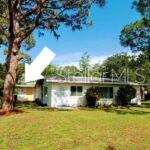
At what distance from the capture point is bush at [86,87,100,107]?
141 ft

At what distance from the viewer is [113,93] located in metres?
45.8

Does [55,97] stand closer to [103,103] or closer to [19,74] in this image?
[103,103]

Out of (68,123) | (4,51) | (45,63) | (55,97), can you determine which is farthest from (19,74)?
(68,123)

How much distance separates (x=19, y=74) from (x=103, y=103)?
22850 millimetres

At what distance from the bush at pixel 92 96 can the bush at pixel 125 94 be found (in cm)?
307

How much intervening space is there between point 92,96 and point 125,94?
437cm

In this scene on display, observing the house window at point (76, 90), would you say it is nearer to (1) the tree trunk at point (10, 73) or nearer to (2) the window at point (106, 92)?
(2) the window at point (106, 92)

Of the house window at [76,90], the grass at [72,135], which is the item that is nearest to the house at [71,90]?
the house window at [76,90]

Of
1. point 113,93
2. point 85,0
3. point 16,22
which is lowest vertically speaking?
point 113,93

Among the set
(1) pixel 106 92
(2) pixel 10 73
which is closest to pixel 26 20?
(2) pixel 10 73

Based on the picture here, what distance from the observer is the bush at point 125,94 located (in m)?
45.0

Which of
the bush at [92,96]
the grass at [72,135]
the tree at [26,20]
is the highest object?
the tree at [26,20]

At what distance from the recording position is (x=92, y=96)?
42906 millimetres

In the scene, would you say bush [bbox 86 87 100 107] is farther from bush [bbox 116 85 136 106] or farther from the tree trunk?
the tree trunk
